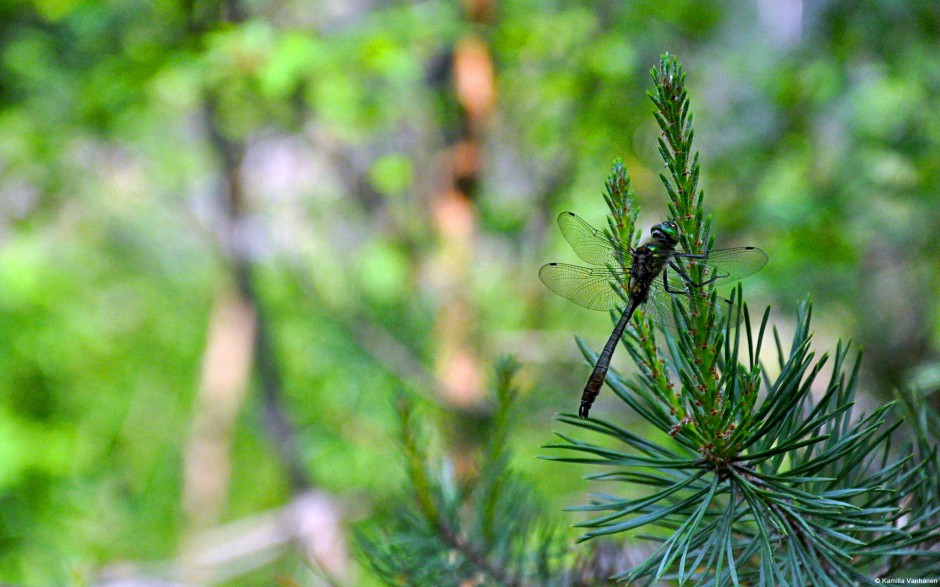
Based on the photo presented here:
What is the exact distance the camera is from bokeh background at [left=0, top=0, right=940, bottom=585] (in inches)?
39.1

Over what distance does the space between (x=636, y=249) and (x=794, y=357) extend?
73 mm

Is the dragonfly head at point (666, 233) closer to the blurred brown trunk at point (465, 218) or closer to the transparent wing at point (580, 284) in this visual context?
the transparent wing at point (580, 284)

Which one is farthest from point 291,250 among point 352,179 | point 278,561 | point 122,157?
point 278,561

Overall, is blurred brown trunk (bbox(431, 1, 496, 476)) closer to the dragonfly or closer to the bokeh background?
the bokeh background

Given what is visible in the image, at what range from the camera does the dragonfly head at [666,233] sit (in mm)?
279

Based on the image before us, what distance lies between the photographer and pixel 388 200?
1.39 metres

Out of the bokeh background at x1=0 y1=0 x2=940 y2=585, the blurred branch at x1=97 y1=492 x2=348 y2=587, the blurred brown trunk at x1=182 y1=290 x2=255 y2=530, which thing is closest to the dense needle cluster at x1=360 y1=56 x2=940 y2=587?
the bokeh background at x1=0 y1=0 x2=940 y2=585

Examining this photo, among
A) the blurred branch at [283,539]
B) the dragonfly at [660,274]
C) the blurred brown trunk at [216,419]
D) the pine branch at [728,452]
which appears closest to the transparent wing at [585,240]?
the dragonfly at [660,274]

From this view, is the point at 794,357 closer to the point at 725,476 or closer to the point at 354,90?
the point at 725,476

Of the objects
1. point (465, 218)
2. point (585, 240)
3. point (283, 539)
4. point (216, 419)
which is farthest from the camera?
point (216, 419)

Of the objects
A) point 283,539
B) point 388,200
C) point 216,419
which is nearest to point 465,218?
point 388,200

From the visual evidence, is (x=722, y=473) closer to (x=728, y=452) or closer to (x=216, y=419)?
(x=728, y=452)

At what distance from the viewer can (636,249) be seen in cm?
29

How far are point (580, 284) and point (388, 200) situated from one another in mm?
1028
